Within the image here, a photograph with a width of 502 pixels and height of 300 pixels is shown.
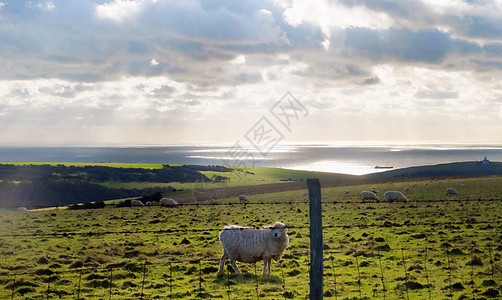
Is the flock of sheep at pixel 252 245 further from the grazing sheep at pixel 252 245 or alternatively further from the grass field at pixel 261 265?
the grass field at pixel 261 265

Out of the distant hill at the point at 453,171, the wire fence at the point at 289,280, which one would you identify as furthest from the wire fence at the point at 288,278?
the distant hill at the point at 453,171

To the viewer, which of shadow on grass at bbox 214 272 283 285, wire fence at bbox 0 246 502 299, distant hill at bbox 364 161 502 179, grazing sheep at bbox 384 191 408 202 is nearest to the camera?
wire fence at bbox 0 246 502 299

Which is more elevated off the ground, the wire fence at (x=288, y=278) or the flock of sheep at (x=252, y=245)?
the flock of sheep at (x=252, y=245)

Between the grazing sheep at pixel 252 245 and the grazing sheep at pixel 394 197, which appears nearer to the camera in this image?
the grazing sheep at pixel 252 245

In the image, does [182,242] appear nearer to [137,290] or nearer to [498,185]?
[137,290]

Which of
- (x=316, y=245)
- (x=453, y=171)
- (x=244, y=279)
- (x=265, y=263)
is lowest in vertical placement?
(x=244, y=279)

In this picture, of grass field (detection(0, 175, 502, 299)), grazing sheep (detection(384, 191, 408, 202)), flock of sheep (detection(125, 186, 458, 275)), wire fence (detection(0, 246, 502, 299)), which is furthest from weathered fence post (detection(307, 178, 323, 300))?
grazing sheep (detection(384, 191, 408, 202))

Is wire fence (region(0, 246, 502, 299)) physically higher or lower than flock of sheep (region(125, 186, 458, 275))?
lower

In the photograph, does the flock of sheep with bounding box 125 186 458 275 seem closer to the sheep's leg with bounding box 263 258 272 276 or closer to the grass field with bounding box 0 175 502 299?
the sheep's leg with bounding box 263 258 272 276

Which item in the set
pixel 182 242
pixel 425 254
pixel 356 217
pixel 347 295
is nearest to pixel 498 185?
pixel 356 217

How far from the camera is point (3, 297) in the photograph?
1027 cm

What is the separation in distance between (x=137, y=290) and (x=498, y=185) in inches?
1882

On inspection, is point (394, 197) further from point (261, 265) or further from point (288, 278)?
point (288, 278)

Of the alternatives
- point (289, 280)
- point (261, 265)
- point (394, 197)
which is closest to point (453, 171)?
point (394, 197)
